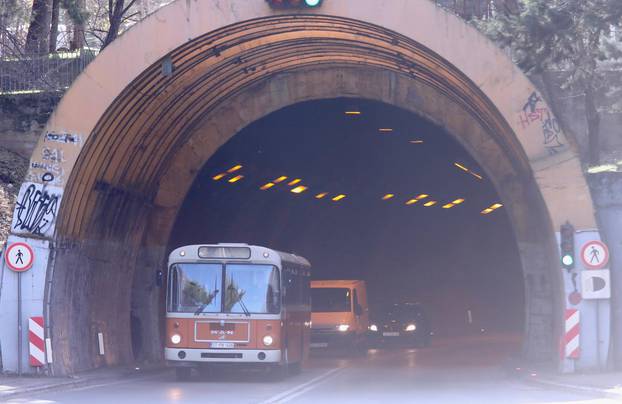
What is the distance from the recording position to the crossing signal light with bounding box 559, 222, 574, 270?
20.1m

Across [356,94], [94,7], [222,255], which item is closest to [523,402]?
[222,255]

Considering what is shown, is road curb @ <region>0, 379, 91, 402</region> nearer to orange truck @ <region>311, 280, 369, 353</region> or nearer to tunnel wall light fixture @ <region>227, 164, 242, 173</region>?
orange truck @ <region>311, 280, 369, 353</region>

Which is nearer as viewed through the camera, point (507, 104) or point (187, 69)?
point (507, 104)

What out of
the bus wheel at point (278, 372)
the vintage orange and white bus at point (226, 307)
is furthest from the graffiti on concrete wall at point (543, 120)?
the bus wheel at point (278, 372)

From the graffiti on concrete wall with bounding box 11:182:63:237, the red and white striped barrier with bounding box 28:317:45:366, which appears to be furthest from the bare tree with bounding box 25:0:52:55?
the red and white striped barrier with bounding box 28:317:45:366

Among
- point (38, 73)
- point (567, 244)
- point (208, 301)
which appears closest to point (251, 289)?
point (208, 301)

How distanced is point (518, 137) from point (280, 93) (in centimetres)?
968

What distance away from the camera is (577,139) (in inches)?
1153

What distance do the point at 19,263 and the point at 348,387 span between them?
7157mm

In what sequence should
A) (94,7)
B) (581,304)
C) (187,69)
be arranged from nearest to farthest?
(581,304), (187,69), (94,7)

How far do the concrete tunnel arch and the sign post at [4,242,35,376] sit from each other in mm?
601

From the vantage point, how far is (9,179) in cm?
2788

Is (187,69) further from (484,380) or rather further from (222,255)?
(484,380)

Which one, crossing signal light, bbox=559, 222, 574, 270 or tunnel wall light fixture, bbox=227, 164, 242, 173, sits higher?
tunnel wall light fixture, bbox=227, 164, 242, 173
